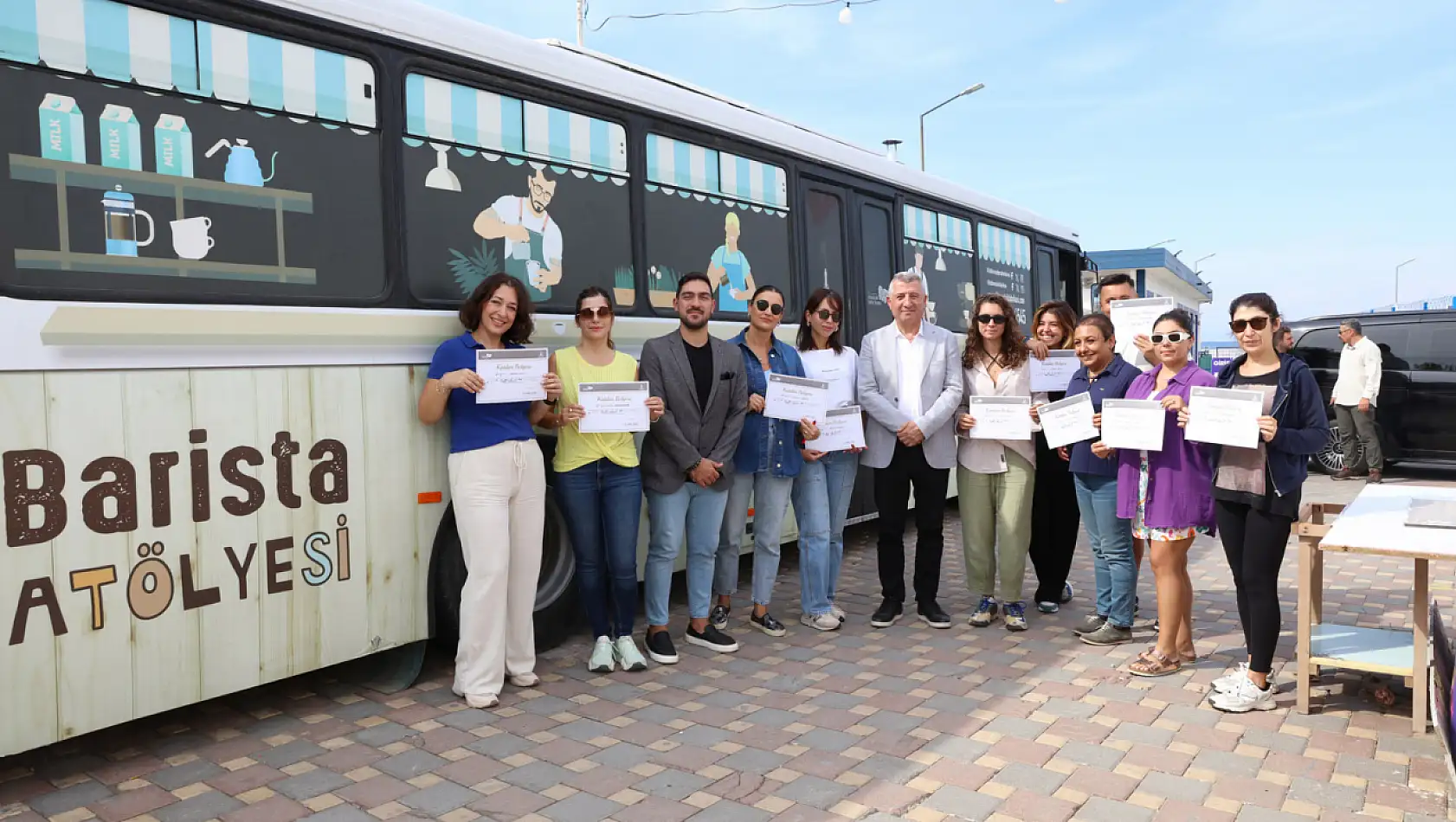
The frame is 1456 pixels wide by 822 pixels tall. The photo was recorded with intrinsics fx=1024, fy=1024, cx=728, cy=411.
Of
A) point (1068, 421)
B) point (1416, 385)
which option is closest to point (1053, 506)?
point (1068, 421)

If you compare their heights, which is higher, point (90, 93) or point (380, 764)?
point (90, 93)

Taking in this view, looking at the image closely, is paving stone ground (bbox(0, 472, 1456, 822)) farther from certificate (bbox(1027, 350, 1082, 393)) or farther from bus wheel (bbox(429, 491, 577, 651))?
certificate (bbox(1027, 350, 1082, 393))

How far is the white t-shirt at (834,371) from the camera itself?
6062 mm

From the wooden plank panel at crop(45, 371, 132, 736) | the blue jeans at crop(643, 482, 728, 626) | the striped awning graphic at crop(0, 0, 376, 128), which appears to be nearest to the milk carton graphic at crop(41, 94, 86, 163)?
the striped awning graphic at crop(0, 0, 376, 128)

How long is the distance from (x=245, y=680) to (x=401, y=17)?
2.96 m

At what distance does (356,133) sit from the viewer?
14.7 ft

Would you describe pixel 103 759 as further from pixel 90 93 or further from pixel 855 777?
pixel 855 777

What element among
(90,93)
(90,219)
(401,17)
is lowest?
(90,219)

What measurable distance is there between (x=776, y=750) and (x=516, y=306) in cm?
231

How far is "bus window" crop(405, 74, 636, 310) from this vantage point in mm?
4754

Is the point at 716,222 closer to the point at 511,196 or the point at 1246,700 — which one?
the point at 511,196

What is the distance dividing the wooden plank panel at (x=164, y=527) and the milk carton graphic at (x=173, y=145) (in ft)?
2.52

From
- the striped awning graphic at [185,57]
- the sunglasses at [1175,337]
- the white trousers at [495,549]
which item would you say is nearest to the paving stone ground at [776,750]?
the white trousers at [495,549]

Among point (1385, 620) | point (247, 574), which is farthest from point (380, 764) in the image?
point (1385, 620)
